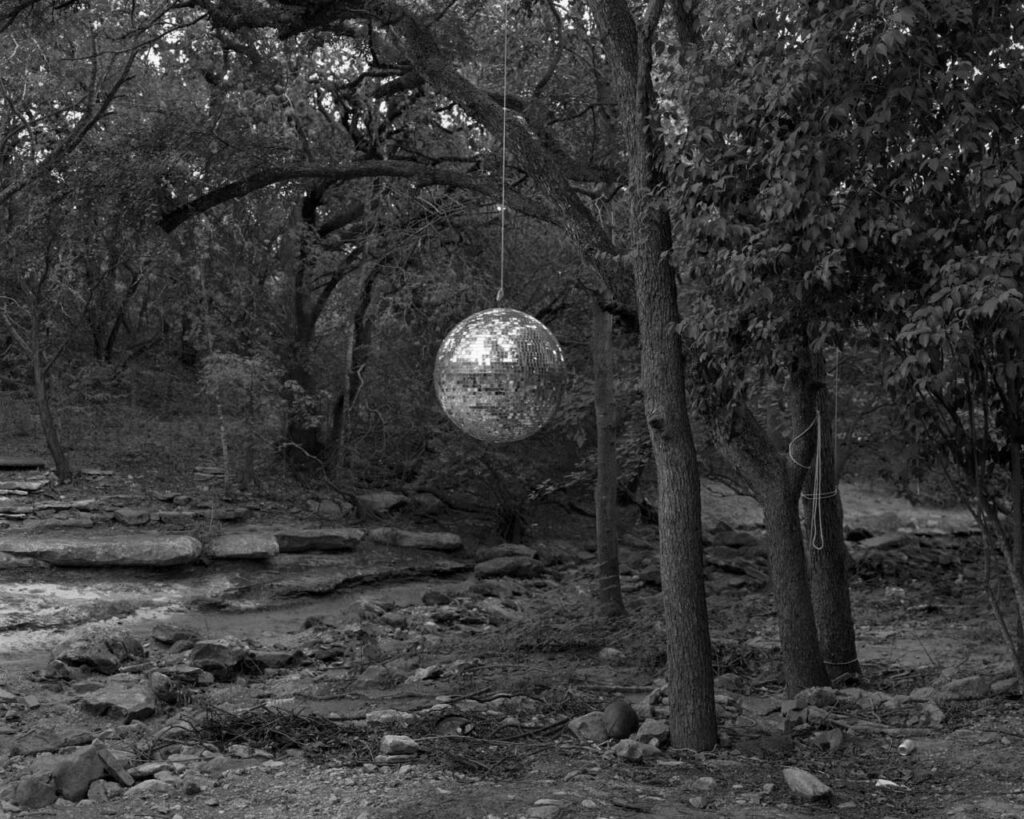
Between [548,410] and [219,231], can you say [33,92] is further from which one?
[548,410]

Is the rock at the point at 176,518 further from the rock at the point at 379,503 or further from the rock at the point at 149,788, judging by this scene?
the rock at the point at 149,788

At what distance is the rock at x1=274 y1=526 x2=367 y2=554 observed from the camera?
17.1 metres

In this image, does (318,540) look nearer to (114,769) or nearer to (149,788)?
(114,769)

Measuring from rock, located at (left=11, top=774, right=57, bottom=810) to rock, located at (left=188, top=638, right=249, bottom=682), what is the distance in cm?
403

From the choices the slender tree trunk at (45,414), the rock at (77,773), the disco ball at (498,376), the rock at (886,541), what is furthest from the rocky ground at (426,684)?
the disco ball at (498,376)

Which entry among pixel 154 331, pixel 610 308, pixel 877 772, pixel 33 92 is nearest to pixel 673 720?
pixel 877 772

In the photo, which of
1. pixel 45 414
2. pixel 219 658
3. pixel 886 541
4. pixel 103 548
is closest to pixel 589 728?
pixel 219 658

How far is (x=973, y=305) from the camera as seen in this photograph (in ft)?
17.5

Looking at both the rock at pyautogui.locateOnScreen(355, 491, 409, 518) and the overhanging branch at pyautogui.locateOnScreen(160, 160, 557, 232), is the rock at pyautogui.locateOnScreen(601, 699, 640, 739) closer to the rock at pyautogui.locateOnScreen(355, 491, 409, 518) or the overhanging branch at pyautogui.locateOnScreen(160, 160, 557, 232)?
the overhanging branch at pyautogui.locateOnScreen(160, 160, 557, 232)

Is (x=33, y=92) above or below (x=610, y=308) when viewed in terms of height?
above

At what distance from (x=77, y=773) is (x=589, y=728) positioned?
10.1ft

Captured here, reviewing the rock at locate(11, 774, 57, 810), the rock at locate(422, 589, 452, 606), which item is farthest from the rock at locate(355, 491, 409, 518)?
the rock at locate(11, 774, 57, 810)

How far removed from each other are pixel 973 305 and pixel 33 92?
15.4m

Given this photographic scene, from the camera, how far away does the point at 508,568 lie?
698 inches
